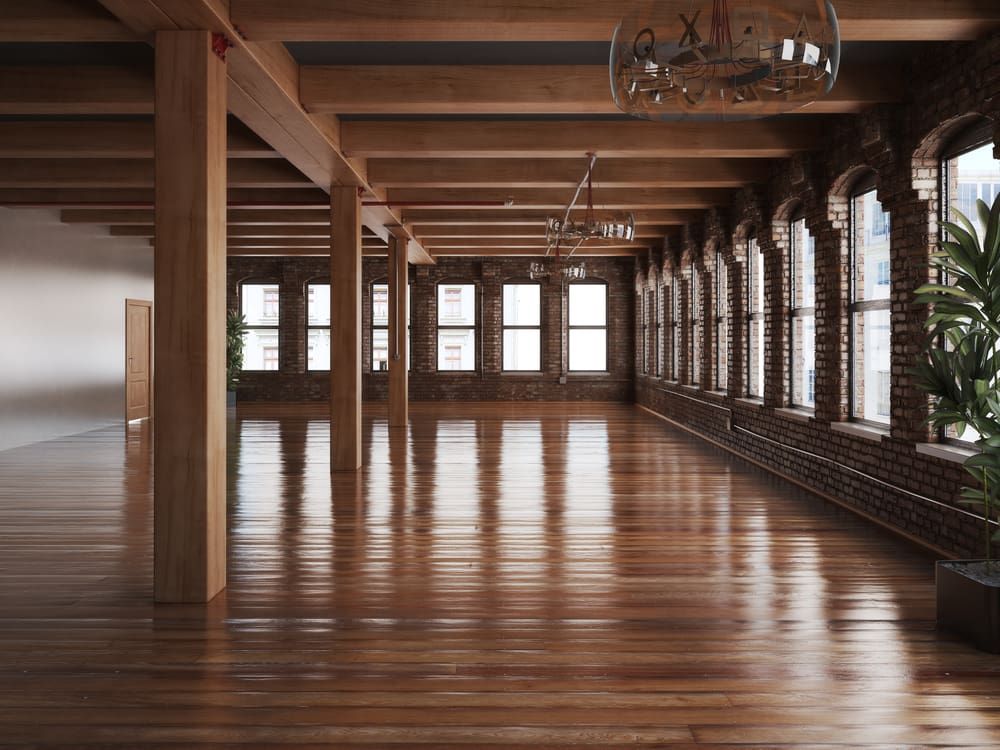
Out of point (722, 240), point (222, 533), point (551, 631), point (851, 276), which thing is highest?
point (722, 240)

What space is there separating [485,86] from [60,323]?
9.12m

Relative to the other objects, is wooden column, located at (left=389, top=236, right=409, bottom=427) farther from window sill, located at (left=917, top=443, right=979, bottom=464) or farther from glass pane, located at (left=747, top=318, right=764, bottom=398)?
window sill, located at (left=917, top=443, right=979, bottom=464)

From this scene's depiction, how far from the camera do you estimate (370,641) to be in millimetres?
4059

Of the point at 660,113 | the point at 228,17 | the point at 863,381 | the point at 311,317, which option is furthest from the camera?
the point at 311,317

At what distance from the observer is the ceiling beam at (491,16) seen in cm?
482

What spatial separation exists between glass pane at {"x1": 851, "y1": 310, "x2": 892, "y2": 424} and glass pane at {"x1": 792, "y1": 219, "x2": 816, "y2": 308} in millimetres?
1349

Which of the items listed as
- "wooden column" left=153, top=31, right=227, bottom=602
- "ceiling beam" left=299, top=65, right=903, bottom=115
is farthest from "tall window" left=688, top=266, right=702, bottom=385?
"wooden column" left=153, top=31, right=227, bottom=602

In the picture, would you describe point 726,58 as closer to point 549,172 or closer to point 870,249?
point 870,249

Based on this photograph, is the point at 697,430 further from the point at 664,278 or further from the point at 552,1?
the point at 552,1

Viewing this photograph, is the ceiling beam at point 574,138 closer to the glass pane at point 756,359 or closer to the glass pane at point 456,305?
the glass pane at point 756,359

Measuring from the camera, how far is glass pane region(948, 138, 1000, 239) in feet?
18.4

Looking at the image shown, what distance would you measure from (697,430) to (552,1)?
29.8 feet

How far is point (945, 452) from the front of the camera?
5.73 metres

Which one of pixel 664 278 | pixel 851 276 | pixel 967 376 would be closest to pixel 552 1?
pixel 967 376
